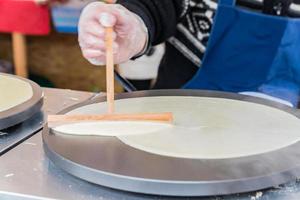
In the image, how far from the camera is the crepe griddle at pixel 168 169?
0.56m

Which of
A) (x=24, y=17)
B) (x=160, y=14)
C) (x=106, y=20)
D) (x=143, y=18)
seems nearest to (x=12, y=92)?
(x=106, y=20)

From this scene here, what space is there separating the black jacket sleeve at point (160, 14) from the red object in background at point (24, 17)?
100cm

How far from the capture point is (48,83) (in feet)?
8.43

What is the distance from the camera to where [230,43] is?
1.25 meters

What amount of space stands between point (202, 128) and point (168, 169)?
15 cm

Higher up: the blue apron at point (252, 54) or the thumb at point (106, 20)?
the thumb at point (106, 20)

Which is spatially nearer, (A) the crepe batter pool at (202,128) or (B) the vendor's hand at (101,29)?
(A) the crepe batter pool at (202,128)

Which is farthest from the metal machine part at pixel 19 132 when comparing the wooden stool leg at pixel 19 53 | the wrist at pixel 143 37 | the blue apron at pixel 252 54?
the wooden stool leg at pixel 19 53

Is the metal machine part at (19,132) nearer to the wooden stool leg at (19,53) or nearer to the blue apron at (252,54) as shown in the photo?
the blue apron at (252,54)

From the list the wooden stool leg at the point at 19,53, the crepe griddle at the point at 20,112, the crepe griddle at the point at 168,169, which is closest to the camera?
the crepe griddle at the point at 168,169

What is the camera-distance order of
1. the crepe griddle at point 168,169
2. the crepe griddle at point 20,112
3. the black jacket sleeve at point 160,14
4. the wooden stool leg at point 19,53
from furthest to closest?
the wooden stool leg at point 19,53, the black jacket sleeve at point 160,14, the crepe griddle at point 20,112, the crepe griddle at point 168,169

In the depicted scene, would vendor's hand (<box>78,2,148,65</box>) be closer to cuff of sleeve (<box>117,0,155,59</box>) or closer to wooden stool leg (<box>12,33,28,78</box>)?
cuff of sleeve (<box>117,0,155,59</box>)

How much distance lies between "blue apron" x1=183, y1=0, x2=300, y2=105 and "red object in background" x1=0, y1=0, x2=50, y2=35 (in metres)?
1.08

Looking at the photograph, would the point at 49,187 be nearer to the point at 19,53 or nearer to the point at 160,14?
the point at 160,14
